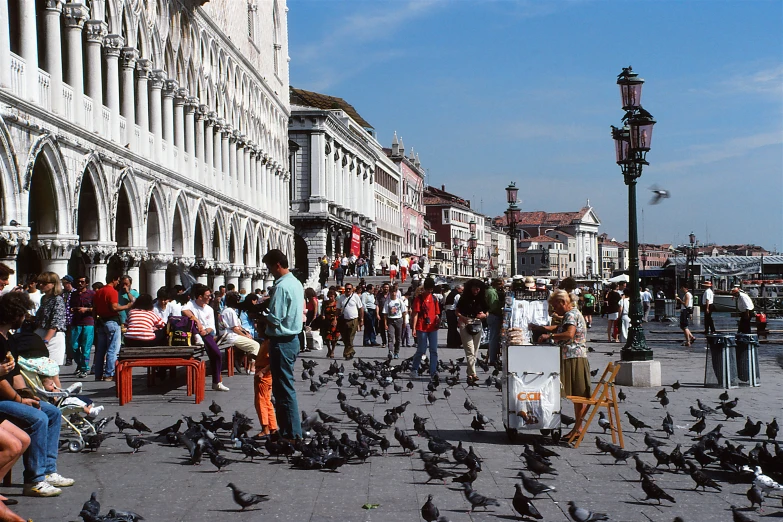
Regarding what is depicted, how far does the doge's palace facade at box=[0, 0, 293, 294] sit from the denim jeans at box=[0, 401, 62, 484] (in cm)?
1164

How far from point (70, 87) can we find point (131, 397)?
11.5m

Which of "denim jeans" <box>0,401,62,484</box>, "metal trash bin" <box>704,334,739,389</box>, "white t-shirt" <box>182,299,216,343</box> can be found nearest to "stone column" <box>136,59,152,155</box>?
"white t-shirt" <box>182,299,216,343</box>

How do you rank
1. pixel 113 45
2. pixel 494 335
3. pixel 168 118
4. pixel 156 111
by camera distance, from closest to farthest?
pixel 494 335, pixel 113 45, pixel 156 111, pixel 168 118

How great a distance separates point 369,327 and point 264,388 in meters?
16.9

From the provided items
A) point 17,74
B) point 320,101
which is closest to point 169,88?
point 17,74

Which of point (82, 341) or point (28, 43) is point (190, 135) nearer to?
point (28, 43)

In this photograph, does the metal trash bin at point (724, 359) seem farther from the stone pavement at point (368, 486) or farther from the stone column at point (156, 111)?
the stone column at point (156, 111)

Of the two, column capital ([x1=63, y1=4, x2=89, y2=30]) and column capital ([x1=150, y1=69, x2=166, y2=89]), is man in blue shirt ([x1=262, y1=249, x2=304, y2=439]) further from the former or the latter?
column capital ([x1=150, y1=69, x2=166, y2=89])

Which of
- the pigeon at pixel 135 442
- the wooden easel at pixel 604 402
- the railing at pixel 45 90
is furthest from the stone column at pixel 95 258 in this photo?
the wooden easel at pixel 604 402

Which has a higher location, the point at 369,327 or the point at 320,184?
the point at 320,184

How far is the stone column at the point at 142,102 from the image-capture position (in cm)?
2745

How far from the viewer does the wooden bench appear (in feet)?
39.1

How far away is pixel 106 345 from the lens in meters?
15.1

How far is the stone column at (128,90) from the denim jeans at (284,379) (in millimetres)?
18565
